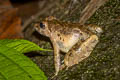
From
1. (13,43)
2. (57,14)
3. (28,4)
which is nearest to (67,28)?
(13,43)

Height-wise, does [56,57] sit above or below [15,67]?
below

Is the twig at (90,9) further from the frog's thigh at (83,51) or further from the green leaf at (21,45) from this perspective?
the green leaf at (21,45)

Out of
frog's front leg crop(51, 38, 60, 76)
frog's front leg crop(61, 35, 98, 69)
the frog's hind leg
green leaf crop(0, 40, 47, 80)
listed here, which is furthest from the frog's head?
green leaf crop(0, 40, 47, 80)

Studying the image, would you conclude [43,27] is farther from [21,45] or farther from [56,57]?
[21,45]

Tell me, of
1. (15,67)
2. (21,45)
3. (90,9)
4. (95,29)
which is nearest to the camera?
(15,67)

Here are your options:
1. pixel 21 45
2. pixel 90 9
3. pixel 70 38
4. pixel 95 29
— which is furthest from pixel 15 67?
pixel 90 9

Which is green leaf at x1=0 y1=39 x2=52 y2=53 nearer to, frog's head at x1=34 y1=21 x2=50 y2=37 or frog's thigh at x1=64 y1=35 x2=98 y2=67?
frog's thigh at x1=64 y1=35 x2=98 y2=67

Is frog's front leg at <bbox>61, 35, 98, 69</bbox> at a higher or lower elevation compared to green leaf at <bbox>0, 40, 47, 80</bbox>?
lower

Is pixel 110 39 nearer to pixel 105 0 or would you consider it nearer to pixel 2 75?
pixel 105 0
